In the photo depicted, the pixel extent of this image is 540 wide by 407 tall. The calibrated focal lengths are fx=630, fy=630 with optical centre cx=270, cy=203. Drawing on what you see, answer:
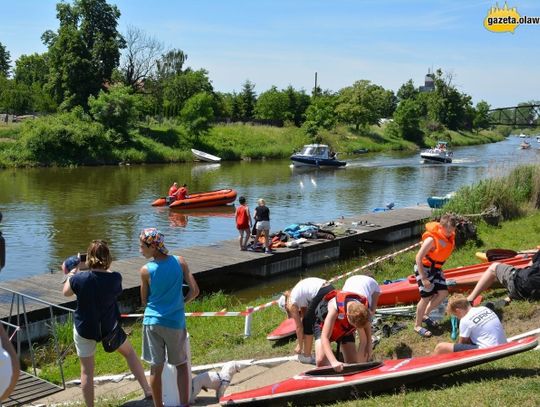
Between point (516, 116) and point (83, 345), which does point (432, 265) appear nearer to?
point (83, 345)

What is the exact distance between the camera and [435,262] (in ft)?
26.2

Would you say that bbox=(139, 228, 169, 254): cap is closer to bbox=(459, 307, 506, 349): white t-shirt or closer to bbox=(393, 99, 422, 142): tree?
bbox=(459, 307, 506, 349): white t-shirt

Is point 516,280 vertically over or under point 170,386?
over

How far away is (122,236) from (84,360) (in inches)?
636

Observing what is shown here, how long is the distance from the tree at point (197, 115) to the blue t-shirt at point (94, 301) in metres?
57.0

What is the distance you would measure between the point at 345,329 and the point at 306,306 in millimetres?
685

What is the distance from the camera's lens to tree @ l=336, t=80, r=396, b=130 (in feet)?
274

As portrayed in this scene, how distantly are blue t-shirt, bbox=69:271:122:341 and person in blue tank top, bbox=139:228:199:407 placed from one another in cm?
34

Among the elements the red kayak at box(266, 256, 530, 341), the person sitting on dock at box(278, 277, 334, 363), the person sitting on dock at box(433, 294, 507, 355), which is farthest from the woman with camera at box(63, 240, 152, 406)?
the red kayak at box(266, 256, 530, 341)

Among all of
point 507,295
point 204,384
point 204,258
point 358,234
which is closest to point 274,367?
point 204,384

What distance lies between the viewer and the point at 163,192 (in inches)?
1378

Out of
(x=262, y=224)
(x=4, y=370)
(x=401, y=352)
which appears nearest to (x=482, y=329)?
(x=401, y=352)

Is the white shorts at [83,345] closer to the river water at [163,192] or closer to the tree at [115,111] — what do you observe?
the river water at [163,192]

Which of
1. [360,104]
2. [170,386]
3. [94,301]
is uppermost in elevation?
[360,104]
